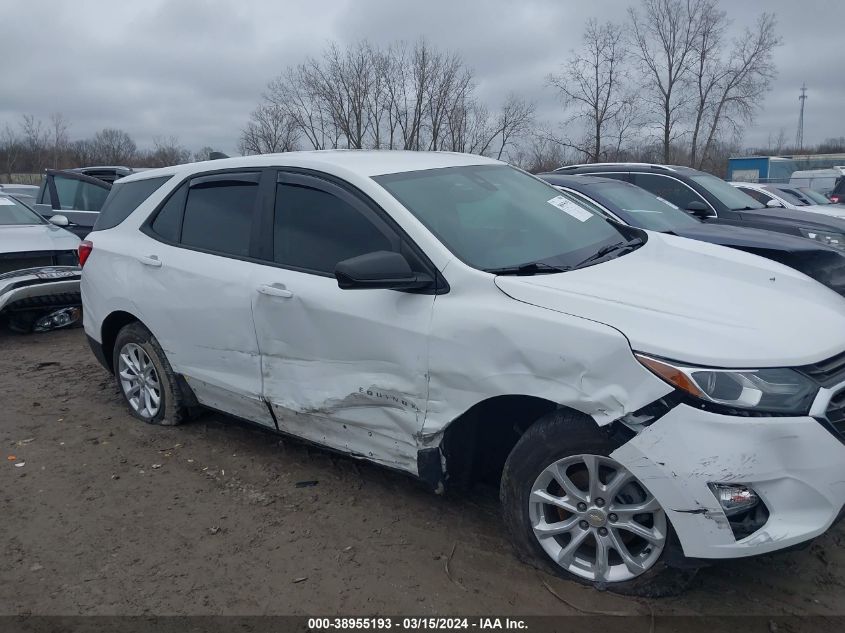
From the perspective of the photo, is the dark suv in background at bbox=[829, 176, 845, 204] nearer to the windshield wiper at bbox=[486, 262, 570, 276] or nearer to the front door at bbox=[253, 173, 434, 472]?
the windshield wiper at bbox=[486, 262, 570, 276]

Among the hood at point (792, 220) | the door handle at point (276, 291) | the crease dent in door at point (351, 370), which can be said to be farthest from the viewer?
the hood at point (792, 220)

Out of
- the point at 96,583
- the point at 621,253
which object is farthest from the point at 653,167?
the point at 96,583

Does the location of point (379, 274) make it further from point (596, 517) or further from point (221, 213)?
point (221, 213)

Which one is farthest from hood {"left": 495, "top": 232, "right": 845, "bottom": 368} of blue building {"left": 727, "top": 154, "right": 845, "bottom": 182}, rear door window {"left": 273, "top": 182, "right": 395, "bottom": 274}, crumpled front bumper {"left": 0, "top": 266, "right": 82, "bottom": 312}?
blue building {"left": 727, "top": 154, "right": 845, "bottom": 182}

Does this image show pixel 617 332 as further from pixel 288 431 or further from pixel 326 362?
pixel 288 431

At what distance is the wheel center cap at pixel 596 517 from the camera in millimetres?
2893

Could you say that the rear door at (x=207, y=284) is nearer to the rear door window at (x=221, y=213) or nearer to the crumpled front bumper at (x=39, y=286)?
the rear door window at (x=221, y=213)

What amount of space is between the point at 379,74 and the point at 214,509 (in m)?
24.9

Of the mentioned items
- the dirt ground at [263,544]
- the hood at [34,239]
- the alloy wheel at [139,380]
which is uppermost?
the hood at [34,239]

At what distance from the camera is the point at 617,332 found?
2.71 metres

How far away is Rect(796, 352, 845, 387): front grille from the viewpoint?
2.65m

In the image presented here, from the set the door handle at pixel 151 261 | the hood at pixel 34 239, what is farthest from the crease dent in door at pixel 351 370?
the hood at pixel 34 239

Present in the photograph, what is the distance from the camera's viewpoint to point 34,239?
780 cm

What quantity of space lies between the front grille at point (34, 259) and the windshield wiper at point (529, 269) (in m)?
6.11
